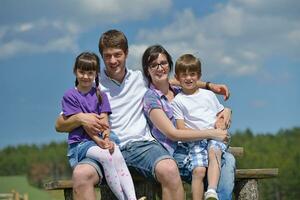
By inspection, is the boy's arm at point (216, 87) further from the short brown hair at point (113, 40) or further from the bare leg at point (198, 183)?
the bare leg at point (198, 183)

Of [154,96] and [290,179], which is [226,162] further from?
[290,179]

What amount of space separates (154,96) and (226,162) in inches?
27.6

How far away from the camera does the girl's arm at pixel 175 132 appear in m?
4.73

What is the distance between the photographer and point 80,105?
15.5 feet

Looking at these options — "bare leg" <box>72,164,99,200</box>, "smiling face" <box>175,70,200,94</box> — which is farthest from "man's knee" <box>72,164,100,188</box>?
"smiling face" <box>175,70,200,94</box>

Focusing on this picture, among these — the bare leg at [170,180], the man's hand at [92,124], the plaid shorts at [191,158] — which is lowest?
the bare leg at [170,180]

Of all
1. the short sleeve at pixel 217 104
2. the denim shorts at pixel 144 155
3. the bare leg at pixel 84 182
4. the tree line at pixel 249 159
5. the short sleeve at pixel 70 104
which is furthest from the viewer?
the tree line at pixel 249 159

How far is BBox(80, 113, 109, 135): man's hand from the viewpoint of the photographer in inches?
180

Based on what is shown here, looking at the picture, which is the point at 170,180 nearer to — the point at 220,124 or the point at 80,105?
the point at 220,124

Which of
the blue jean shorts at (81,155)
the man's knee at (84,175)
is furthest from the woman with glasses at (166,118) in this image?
the man's knee at (84,175)

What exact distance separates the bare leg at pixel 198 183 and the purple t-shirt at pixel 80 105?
747mm

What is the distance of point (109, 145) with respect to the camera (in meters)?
4.57

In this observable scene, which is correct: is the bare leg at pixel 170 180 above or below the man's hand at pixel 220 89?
below

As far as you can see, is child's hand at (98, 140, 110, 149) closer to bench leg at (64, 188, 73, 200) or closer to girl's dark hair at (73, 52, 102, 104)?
girl's dark hair at (73, 52, 102, 104)
